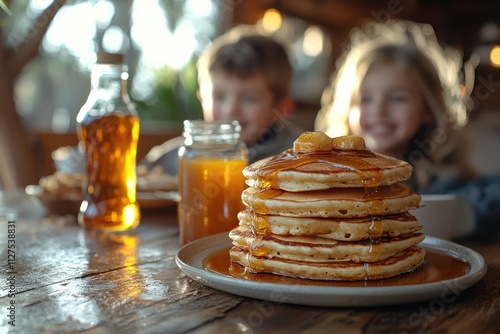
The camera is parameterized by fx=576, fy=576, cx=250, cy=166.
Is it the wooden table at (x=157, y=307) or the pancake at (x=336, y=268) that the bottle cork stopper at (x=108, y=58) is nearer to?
the wooden table at (x=157, y=307)

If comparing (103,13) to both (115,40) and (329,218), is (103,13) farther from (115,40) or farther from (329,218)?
(329,218)

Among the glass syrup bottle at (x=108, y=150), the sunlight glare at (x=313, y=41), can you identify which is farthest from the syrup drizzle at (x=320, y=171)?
the sunlight glare at (x=313, y=41)

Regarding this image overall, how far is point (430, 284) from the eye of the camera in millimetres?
700

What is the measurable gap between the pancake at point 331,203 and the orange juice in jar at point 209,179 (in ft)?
1.17

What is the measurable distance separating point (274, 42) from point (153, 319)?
2125 mm

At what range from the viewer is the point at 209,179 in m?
1.19

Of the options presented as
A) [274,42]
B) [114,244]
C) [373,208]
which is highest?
[274,42]

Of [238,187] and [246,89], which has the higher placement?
[246,89]

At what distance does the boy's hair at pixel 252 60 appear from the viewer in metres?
2.45

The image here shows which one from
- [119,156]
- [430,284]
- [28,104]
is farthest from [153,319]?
[28,104]

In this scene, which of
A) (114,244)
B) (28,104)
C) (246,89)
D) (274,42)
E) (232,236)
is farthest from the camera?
(28,104)

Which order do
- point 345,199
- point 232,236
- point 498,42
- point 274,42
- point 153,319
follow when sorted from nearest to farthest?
point 153,319, point 345,199, point 232,236, point 274,42, point 498,42

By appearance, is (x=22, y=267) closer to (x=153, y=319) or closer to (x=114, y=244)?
(x=114, y=244)

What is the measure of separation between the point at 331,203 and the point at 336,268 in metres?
0.09
